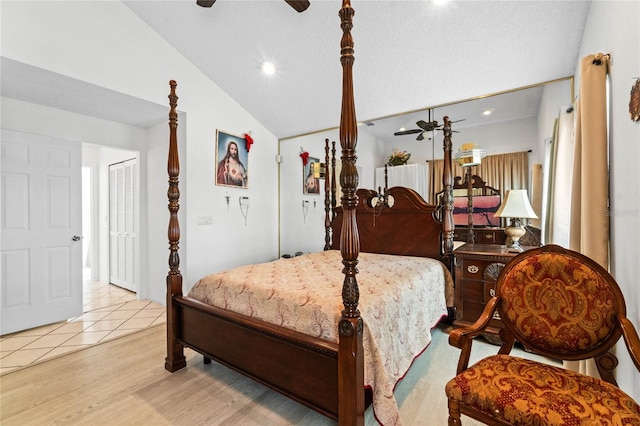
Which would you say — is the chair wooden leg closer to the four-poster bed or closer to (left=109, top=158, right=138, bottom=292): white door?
the four-poster bed

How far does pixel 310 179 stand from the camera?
4.83 metres

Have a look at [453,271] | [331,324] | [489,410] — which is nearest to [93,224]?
[331,324]

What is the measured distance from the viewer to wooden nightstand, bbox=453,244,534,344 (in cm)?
264

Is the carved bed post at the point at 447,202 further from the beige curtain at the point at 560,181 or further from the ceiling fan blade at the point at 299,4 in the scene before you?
the ceiling fan blade at the point at 299,4

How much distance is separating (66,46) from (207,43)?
134cm

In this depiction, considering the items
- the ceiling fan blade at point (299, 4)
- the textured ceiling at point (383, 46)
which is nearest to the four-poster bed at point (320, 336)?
the textured ceiling at point (383, 46)

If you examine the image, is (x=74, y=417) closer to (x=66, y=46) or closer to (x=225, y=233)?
(x=225, y=233)

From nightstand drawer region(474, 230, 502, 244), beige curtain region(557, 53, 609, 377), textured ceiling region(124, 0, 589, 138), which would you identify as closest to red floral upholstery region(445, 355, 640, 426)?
beige curtain region(557, 53, 609, 377)

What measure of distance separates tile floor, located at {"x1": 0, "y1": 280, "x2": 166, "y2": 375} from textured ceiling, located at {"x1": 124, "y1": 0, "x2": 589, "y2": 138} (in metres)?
3.27

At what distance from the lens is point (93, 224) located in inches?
206

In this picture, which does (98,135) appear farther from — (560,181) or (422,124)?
(560,181)

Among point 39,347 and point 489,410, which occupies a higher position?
point 489,410

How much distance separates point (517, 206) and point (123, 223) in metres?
5.39

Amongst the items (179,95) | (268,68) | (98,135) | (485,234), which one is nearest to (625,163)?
(485,234)
